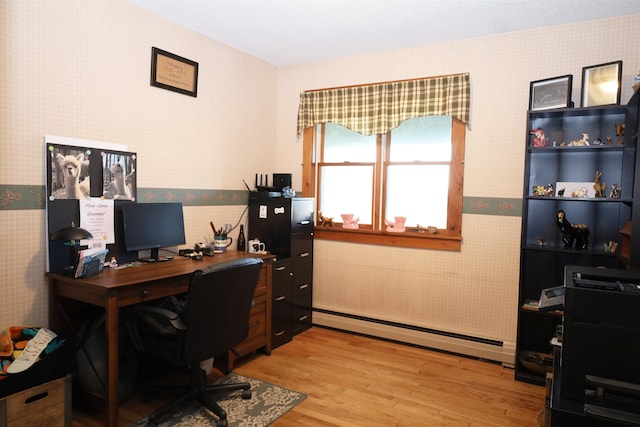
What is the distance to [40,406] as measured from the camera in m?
2.25

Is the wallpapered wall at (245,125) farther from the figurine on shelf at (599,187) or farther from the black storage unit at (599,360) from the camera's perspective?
the black storage unit at (599,360)

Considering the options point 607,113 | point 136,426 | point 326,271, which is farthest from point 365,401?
point 607,113

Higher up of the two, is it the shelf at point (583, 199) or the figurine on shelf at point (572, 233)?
the shelf at point (583, 199)

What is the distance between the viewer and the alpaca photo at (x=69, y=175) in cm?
267

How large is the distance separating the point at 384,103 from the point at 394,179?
2.41 feet

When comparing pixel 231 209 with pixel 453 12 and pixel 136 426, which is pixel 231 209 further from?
pixel 453 12

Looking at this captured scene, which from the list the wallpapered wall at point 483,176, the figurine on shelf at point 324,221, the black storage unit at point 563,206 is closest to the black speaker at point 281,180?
the figurine on shelf at point 324,221

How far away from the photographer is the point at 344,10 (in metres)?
3.13

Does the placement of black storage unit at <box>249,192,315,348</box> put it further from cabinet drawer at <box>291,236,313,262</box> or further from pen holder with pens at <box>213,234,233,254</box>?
pen holder with pens at <box>213,234,233,254</box>

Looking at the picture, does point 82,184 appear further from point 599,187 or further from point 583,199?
point 599,187

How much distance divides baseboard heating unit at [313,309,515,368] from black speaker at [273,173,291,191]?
1371 mm

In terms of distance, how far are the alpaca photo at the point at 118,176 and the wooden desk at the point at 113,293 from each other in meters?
0.57

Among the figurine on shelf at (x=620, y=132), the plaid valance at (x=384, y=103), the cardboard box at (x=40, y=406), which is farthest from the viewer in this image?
the plaid valance at (x=384, y=103)

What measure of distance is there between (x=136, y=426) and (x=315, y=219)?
99.9 inches
